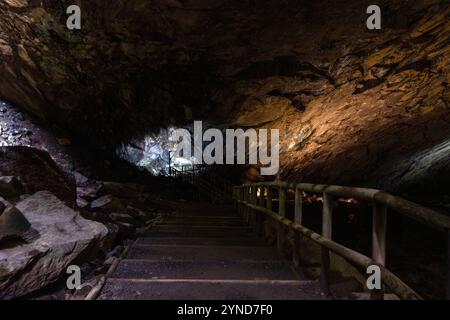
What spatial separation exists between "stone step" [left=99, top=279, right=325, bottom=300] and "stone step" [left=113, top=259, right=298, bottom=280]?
0.25 meters

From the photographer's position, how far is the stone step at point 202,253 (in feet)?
12.6

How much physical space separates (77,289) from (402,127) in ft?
37.3

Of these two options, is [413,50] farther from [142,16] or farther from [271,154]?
[271,154]

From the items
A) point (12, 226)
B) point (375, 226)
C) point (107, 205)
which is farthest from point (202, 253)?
point (107, 205)

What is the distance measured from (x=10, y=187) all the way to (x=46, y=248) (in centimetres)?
144

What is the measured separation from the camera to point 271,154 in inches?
552

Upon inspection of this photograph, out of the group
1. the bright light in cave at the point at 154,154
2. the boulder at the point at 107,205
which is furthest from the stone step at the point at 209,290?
the bright light in cave at the point at 154,154

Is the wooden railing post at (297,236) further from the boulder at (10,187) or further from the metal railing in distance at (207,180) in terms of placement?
the metal railing in distance at (207,180)

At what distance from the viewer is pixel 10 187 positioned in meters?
3.84

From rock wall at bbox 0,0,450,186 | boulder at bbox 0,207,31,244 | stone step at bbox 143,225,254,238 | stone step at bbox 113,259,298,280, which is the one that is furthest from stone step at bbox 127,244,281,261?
rock wall at bbox 0,0,450,186

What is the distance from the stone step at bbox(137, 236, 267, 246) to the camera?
4730 mm

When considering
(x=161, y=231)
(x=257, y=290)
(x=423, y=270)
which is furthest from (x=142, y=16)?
(x=423, y=270)

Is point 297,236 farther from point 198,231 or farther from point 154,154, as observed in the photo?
point 154,154

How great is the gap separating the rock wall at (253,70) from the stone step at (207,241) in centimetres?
432
